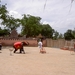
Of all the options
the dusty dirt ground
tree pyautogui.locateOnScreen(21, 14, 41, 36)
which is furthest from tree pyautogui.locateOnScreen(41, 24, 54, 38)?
the dusty dirt ground

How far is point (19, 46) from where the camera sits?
2189 centimetres

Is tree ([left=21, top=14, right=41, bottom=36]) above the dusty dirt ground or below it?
above

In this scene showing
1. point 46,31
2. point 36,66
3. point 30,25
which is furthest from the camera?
point 46,31

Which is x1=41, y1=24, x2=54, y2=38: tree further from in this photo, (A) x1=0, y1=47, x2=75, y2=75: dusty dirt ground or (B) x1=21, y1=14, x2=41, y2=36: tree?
(A) x1=0, y1=47, x2=75, y2=75: dusty dirt ground

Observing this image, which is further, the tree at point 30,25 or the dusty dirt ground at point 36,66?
the tree at point 30,25

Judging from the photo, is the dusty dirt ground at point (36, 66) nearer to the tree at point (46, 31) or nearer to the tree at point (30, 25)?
the tree at point (30, 25)

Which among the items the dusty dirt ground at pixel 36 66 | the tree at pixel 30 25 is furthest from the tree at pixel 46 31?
the dusty dirt ground at pixel 36 66

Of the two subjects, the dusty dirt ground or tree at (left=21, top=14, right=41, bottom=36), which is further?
tree at (left=21, top=14, right=41, bottom=36)

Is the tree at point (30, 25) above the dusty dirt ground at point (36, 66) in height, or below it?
above

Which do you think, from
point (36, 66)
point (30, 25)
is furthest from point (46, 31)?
point (36, 66)

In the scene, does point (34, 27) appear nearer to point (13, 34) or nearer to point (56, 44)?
point (13, 34)

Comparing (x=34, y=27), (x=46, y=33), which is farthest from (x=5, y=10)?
(x=46, y=33)

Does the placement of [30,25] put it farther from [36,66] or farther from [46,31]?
[36,66]

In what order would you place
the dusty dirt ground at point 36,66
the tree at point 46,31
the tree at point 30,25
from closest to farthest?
the dusty dirt ground at point 36,66 < the tree at point 30,25 < the tree at point 46,31
